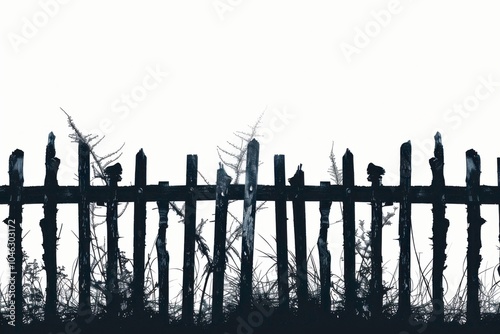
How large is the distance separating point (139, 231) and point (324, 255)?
5.19ft

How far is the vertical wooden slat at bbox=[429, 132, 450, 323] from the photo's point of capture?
6.47 metres

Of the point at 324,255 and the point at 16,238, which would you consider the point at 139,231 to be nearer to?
the point at 16,238

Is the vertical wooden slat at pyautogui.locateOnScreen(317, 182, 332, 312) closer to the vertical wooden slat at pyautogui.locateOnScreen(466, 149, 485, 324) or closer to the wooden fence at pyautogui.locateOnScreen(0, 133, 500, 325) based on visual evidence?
the wooden fence at pyautogui.locateOnScreen(0, 133, 500, 325)

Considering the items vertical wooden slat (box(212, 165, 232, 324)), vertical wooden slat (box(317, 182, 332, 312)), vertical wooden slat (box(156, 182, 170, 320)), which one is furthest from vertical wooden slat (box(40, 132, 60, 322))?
vertical wooden slat (box(317, 182, 332, 312))

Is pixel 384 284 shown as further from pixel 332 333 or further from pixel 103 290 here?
pixel 103 290

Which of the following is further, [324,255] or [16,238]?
[16,238]

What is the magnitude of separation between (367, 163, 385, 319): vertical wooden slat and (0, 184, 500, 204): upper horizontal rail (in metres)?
0.07

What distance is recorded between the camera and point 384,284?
6578mm

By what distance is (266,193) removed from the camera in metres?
6.48

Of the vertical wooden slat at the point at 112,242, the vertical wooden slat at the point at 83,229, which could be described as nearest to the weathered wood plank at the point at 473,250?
the vertical wooden slat at the point at 112,242

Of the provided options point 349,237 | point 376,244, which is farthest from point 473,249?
point 349,237

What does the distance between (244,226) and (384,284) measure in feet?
4.34

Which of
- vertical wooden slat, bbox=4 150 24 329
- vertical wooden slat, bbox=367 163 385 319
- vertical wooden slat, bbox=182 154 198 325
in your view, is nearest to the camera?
vertical wooden slat, bbox=367 163 385 319

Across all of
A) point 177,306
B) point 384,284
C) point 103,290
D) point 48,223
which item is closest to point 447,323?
point 384,284
